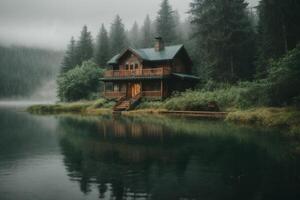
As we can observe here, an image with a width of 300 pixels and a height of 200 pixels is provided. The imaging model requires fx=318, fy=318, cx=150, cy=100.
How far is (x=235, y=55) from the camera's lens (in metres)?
47.9

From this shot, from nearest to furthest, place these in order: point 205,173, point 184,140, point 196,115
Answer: point 205,173
point 184,140
point 196,115

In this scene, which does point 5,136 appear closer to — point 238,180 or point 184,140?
point 184,140

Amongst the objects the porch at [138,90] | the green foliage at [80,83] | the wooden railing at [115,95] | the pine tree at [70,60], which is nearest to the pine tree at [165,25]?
the green foliage at [80,83]

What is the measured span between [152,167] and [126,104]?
31.5 m

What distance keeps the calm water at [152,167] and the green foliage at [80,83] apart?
41.2 m

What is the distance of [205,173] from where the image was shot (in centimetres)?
1048

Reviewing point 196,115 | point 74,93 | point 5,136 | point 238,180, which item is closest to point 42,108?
point 74,93

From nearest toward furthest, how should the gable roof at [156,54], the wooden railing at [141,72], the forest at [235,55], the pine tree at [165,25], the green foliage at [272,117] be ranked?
1. the green foliage at [272,117]
2. the forest at [235,55]
3. the wooden railing at [141,72]
4. the gable roof at [156,54]
5. the pine tree at [165,25]

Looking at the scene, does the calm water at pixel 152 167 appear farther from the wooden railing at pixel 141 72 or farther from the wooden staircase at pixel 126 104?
the wooden railing at pixel 141 72

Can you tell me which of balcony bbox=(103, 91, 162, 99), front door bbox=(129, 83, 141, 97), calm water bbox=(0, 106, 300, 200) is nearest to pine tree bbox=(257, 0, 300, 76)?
balcony bbox=(103, 91, 162, 99)

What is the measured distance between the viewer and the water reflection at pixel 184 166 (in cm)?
868

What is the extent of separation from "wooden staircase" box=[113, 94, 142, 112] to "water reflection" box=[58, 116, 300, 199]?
74.6ft

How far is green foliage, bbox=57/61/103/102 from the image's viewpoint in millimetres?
59094

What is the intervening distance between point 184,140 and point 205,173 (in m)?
6.72
